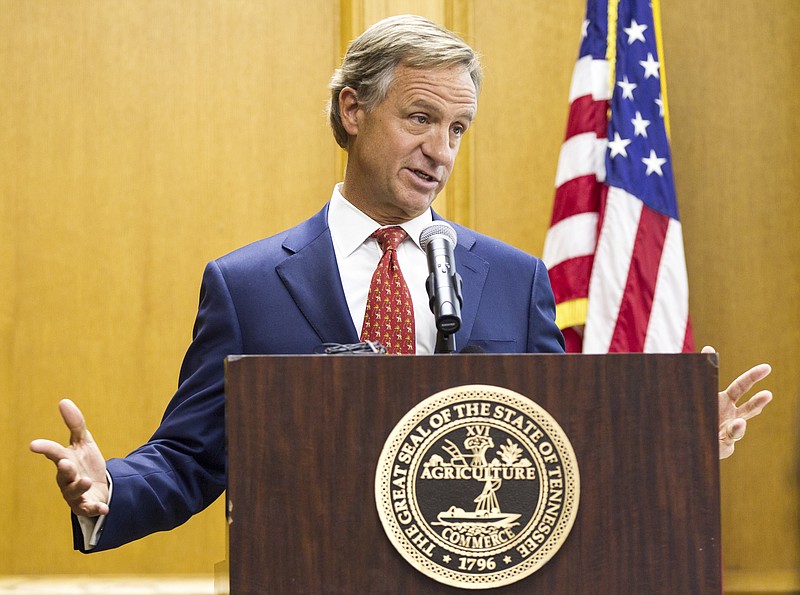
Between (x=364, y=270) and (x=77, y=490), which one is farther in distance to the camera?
(x=364, y=270)

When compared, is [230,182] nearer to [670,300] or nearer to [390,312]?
[670,300]

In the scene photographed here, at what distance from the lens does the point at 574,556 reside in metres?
1.36

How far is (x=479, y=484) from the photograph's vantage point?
136 cm

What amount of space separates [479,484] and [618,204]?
2677 millimetres

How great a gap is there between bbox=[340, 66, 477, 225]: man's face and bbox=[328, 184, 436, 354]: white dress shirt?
5 centimetres

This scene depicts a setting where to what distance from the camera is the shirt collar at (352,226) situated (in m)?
2.27

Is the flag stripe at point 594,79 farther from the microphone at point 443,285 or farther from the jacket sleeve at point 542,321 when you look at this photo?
the microphone at point 443,285

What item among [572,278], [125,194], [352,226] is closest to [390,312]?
[352,226]

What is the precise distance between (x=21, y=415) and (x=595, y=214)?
87.0 inches

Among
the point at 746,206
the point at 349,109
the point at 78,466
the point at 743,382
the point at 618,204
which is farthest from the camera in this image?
the point at 746,206

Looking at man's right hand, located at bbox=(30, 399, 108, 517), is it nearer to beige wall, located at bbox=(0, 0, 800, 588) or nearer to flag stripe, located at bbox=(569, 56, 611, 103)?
beige wall, located at bbox=(0, 0, 800, 588)

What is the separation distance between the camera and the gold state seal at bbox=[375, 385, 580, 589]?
1350mm

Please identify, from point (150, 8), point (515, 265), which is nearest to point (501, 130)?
point (150, 8)

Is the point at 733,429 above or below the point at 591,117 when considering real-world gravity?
below
